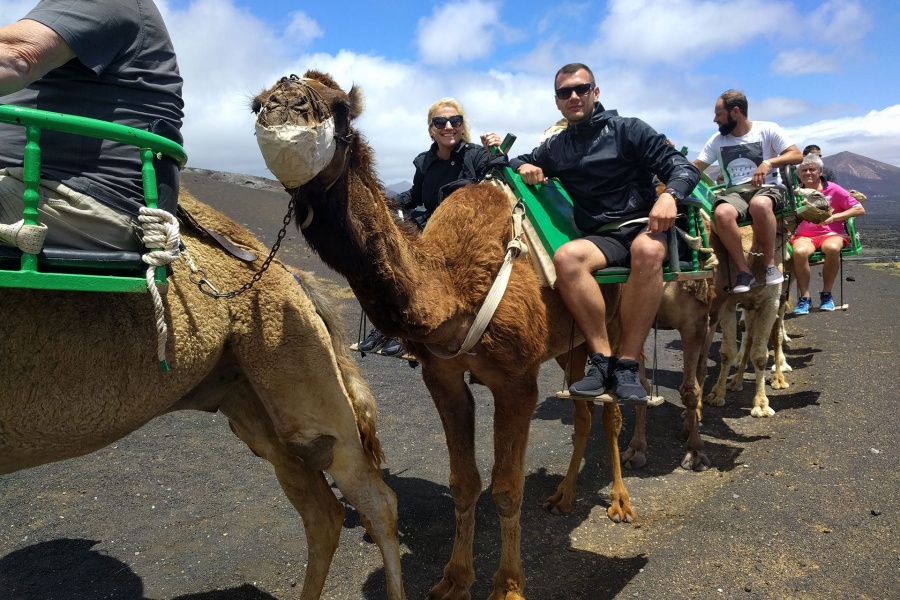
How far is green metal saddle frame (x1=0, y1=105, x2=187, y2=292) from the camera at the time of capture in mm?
1911

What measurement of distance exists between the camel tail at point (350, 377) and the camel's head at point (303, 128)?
95 centimetres

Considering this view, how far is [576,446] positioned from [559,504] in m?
0.49

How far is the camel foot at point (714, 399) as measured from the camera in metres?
7.75

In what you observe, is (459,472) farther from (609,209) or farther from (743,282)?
(743,282)

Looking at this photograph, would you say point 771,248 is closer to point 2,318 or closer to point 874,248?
point 2,318

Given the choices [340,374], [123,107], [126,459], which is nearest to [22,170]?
[123,107]

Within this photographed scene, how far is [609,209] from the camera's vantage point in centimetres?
411

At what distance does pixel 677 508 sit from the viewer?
16.3ft

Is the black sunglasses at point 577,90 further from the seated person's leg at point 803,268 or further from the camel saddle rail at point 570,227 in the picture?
the seated person's leg at point 803,268

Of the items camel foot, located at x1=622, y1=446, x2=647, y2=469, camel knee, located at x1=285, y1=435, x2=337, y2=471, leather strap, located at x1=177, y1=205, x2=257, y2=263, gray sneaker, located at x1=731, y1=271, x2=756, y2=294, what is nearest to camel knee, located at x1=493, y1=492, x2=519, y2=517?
camel knee, located at x1=285, y1=435, x2=337, y2=471

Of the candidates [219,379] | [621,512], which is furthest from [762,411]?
[219,379]

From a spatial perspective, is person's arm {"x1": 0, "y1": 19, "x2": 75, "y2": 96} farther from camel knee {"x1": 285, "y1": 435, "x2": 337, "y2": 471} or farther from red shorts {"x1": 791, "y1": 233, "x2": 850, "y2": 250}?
red shorts {"x1": 791, "y1": 233, "x2": 850, "y2": 250}

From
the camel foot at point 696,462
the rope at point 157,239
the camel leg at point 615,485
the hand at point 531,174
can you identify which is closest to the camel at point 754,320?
the camel foot at point 696,462

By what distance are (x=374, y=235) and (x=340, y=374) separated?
852 mm
